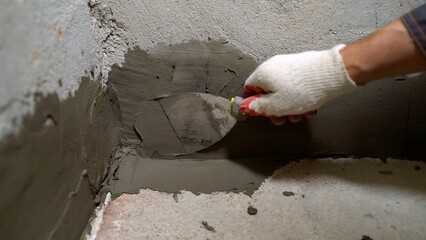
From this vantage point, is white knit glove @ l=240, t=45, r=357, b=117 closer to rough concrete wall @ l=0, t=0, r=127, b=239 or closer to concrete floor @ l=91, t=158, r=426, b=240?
concrete floor @ l=91, t=158, r=426, b=240

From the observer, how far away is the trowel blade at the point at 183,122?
3.95 feet

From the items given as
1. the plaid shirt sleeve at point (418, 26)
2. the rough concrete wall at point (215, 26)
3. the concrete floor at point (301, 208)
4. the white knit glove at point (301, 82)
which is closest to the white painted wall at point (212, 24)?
the rough concrete wall at point (215, 26)

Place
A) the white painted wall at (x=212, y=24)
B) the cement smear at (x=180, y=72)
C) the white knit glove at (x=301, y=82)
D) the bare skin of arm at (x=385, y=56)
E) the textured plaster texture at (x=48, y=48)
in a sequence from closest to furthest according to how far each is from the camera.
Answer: the textured plaster texture at (x=48, y=48)
the bare skin of arm at (x=385, y=56)
the white knit glove at (x=301, y=82)
the white painted wall at (x=212, y=24)
the cement smear at (x=180, y=72)

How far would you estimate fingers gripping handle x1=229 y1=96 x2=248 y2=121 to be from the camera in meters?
1.13

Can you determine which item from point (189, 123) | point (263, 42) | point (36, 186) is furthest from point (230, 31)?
point (36, 186)

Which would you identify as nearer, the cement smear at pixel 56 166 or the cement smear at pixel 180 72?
the cement smear at pixel 56 166

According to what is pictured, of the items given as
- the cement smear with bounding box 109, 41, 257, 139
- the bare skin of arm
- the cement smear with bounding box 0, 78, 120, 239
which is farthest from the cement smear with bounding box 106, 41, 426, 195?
the bare skin of arm

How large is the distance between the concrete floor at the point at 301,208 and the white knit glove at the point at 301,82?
0.30 metres

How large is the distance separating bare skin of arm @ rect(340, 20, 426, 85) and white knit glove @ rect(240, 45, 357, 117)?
29mm

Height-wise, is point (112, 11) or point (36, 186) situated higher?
point (112, 11)

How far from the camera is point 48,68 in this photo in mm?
858

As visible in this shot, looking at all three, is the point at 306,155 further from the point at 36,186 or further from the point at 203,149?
the point at 36,186

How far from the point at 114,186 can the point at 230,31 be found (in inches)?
25.1

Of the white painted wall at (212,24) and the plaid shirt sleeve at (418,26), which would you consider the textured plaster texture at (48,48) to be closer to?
the white painted wall at (212,24)
